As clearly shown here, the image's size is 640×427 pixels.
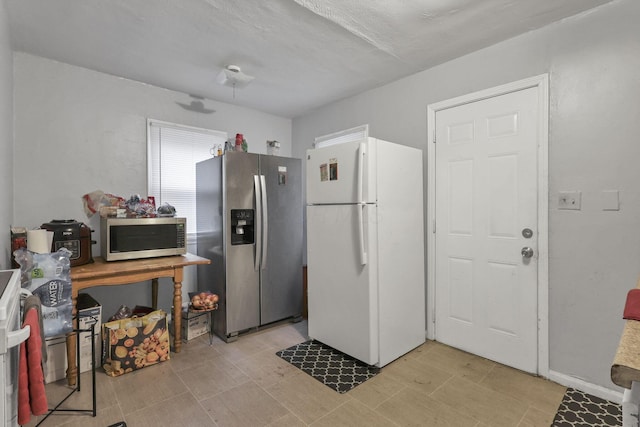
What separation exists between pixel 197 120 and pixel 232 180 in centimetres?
113

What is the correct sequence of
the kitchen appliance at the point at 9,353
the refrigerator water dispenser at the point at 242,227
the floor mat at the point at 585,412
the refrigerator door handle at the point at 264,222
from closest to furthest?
the kitchen appliance at the point at 9,353
the floor mat at the point at 585,412
the refrigerator water dispenser at the point at 242,227
the refrigerator door handle at the point at 264,222

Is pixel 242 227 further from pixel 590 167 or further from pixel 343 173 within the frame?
pixel 590 167

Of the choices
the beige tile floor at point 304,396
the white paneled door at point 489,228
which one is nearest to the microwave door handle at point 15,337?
the beige tile floor at point 304,396

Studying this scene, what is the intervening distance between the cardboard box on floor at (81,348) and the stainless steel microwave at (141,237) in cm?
42

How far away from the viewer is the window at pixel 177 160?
10.8ft

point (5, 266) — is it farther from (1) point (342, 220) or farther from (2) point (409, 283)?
(2) point (409, 283)

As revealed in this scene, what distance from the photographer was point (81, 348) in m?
2.31

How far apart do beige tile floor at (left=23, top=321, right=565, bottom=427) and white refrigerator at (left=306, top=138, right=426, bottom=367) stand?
0.32m

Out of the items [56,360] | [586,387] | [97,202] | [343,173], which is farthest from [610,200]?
[97,202]

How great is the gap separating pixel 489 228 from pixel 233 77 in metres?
2.50

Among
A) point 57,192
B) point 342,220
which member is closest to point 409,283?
point 342,220

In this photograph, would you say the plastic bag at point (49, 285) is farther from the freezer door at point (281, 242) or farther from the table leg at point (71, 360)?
the freezer door at point (281, 242)

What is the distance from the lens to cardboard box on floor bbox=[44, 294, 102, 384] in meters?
2.22

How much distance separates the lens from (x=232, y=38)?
2340 mm
